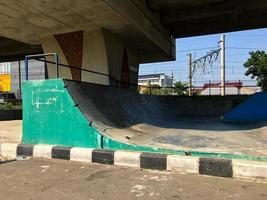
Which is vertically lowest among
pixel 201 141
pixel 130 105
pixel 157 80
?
pixel 201 141

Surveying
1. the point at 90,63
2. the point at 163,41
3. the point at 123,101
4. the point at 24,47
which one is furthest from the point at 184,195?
the point at 24,47

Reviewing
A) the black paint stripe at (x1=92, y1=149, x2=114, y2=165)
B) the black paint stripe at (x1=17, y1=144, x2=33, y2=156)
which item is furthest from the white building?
the black paint stripe at (x1=92, y1=149, x2=114, y2=165)

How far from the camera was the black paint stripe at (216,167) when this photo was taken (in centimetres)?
538

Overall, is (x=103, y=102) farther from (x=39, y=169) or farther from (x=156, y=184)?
(x=156, y=184)

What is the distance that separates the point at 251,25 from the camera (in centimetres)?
1898

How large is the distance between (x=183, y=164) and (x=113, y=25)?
28.3 feet

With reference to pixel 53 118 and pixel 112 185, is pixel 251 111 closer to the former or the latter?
pixel 53 118

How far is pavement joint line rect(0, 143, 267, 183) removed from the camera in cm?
525

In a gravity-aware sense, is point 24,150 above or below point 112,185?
above

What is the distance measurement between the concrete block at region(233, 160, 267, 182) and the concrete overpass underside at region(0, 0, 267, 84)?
706cm

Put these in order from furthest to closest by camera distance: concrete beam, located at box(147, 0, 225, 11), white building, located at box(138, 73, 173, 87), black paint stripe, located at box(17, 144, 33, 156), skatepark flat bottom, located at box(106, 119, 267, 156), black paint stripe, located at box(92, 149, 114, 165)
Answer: white building, located at box(138, 73, 173, 87) → concrete beam, located at box(147, 0, 225, 11) → black paint stripe, located at box(17, 144, 33, 156) → skatepark flat bottom, located at box(106, 119, 267, 156) → black paint stripe, located at box(92, 149, 114, 165)

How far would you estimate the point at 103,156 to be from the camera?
6.50m

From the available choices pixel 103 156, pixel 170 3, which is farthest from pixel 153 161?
pixel 170 3

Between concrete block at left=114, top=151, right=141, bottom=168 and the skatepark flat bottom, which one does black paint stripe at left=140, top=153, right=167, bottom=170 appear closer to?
concrete block at left=114, top=151, right=141, bottom=168
